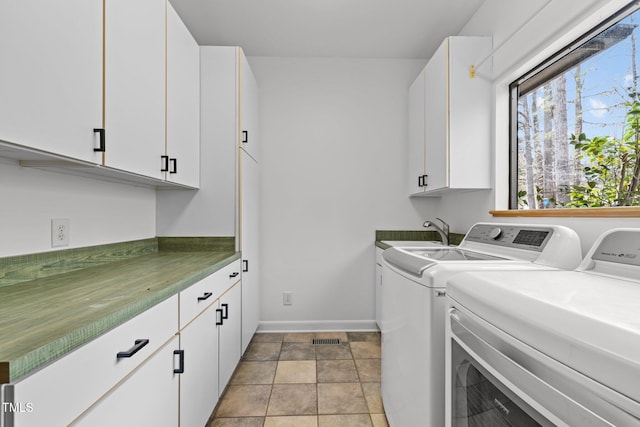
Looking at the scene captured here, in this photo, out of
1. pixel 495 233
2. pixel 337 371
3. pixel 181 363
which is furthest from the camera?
pixel 337 371

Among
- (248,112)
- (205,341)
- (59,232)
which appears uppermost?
(248,112)

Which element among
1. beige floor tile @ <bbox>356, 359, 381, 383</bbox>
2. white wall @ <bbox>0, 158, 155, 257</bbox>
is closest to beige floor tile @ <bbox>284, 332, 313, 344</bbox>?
beige floor tile @ <bbox>356, 359, 381, 383</bbox>

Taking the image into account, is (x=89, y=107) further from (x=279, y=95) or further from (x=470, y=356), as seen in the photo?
(x=279, y=95)

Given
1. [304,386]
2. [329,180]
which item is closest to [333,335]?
[304,386]

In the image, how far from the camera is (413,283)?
125 cm

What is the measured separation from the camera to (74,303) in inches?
36.4

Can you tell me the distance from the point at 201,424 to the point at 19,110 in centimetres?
144

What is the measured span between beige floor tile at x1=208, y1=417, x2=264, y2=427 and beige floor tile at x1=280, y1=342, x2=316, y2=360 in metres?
0.74

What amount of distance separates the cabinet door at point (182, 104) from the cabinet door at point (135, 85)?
0.10 m

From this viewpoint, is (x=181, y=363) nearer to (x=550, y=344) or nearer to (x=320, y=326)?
(x=550, y=344)

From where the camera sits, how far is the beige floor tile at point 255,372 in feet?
7.09

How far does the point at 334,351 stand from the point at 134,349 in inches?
78.4

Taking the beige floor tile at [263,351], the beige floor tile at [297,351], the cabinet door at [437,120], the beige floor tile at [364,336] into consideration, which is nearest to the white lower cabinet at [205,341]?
the beige floor tile at [263,351]

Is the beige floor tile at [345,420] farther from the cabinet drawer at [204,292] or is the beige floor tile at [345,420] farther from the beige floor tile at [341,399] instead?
the cabinet drawer at [204,292]
